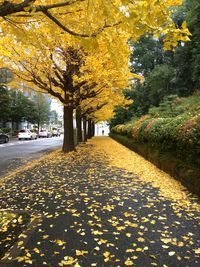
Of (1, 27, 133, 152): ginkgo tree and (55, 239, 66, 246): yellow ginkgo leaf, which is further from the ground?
(1, 27, 133, 152): ginkgo tree

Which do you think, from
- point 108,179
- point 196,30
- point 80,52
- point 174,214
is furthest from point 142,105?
point 174,214

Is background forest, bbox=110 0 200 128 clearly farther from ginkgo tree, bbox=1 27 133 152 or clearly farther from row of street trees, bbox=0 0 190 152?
row of street trees, bbox=0 0 190 152

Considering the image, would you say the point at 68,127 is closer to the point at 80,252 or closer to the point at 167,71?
the point at 80,252

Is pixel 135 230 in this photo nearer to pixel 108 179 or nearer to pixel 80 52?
pixel 108 179

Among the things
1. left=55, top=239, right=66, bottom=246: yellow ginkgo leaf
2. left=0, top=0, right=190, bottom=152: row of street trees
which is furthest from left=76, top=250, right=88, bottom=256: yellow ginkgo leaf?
left=0, top=0, right=190, bottom=152: row of street trees

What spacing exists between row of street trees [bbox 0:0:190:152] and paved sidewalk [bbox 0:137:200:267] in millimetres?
2797

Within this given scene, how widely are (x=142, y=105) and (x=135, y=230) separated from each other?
31.7 metres

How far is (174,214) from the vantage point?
17.1ft

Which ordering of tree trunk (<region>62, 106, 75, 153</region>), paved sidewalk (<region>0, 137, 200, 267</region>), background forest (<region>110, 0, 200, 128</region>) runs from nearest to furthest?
paved sidewalk (<region>0, 137, 200, 267</region>)
tree trunk (<region>62, 106, 75, 153</region>)
background forest (<region>110, 0, 200, 128</region>)

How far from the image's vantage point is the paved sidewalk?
3.54m

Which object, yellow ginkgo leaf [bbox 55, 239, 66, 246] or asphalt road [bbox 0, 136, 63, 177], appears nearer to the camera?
yellow ginkgo leaf [bbox 55, 239, 66, 246]

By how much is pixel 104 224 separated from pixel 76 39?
10.9ft

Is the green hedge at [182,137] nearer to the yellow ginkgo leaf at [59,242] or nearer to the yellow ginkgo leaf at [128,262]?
the yellow ginkgo leaf at [128,262]

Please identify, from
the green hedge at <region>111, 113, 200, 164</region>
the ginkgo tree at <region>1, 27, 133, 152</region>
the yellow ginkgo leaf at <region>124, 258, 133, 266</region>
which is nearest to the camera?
the yellow ginkgo leaf at <region>124, 258, 133, 266</region>
